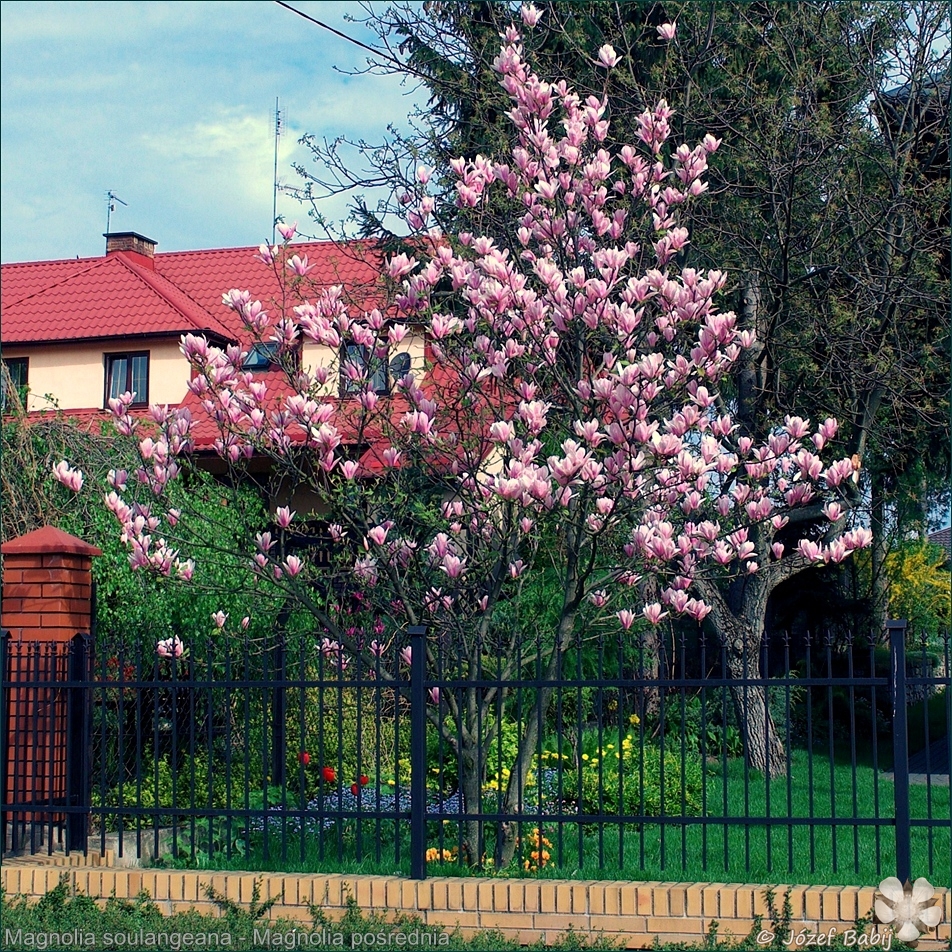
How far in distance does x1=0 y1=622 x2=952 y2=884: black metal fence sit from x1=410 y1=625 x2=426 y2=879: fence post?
1cm

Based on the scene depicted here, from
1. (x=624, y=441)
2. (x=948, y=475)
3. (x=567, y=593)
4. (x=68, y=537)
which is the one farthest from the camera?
(x=948, y=475)

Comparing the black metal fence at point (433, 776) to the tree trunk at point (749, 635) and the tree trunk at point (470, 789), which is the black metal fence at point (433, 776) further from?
the tree trunk at point (749, 635)

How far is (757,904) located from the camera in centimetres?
618

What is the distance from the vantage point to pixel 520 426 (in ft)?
24.0

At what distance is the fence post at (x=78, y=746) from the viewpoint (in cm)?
750

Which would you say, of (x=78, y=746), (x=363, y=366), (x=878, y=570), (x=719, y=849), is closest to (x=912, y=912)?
(x=719, y=849)

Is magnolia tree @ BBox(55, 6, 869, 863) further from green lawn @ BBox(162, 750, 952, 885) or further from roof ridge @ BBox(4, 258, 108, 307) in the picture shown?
roof ridge @ BBox(4, 258, 108, 307)

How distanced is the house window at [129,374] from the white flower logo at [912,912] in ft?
50.9

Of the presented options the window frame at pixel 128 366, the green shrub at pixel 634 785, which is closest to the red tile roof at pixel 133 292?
the window frame at pixel 128 366

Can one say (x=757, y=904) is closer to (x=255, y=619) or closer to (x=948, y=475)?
(x=255, y=619)

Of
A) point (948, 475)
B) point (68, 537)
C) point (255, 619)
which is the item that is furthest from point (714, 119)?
point (68, 537)

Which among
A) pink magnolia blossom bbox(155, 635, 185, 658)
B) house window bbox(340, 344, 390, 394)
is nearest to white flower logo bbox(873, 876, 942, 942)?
house window bbox(340, 344, 390, 394)

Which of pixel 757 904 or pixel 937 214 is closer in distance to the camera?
pixel 757 904

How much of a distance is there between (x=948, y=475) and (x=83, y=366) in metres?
13.2
